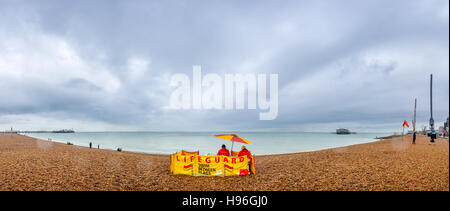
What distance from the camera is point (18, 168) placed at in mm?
12133

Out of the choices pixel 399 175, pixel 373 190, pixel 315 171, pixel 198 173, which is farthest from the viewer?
pixel 315 171

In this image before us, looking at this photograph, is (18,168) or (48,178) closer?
(48,178)

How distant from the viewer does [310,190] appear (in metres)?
8.89

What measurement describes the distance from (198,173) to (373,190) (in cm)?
815
